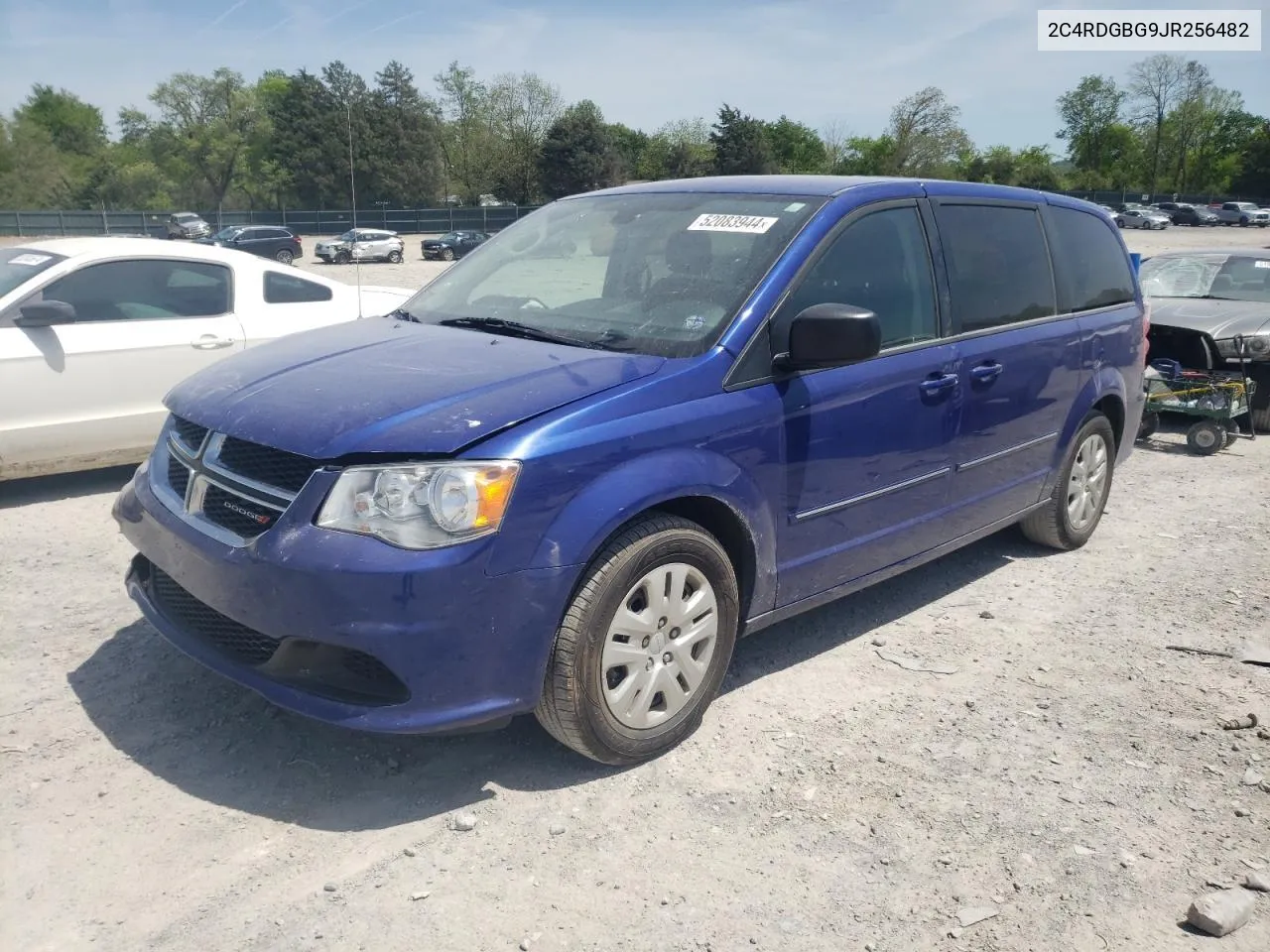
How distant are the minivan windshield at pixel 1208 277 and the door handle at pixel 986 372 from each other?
20.4ft

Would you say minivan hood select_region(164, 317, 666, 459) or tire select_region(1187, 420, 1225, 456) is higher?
minivan hood select_region(164, 317, 666, 459)

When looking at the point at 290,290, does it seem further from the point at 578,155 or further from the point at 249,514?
the point at 578,155

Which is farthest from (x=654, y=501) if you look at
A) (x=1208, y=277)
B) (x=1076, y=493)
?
(x=1208, y=277)

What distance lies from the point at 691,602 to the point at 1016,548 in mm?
3130

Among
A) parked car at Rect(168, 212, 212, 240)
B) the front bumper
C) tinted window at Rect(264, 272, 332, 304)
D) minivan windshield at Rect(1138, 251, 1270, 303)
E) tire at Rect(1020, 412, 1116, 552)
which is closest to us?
the front bumper

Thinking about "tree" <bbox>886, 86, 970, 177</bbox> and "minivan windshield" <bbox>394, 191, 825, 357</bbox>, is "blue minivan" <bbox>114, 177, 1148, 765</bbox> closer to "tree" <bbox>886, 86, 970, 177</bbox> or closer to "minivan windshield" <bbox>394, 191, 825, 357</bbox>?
"minivan windshield" <bbox>394, 191, 825, 357</bbox>

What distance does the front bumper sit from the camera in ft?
9.10

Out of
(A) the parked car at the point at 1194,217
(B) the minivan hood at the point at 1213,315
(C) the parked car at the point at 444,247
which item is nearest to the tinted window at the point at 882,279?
(B) the minivan hood at the point at 1213,315

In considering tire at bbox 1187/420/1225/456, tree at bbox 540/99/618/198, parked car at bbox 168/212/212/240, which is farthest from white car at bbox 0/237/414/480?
tree at bbox 540/99/618/198

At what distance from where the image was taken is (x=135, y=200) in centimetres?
7281

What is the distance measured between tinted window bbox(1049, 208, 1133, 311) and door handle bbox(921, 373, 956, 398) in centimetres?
135

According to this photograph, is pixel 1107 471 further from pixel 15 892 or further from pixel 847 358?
pixel 15 892

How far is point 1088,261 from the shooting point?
18.1ft

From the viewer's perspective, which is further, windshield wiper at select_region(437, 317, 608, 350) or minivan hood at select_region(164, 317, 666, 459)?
windshield wiper at select_region(437, 317, 608, 350)
